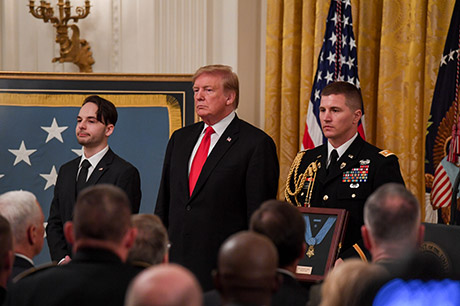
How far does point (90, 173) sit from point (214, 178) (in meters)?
0.87

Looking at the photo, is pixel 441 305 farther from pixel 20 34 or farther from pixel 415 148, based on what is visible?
pixel 20 34

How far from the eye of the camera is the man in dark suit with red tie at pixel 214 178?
4395mm

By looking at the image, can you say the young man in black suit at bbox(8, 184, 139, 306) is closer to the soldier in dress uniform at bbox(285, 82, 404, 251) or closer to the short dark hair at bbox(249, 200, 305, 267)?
the short dark hair at bbox(249, 200, 305, 267)

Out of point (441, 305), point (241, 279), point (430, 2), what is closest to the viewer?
point (441, 305)

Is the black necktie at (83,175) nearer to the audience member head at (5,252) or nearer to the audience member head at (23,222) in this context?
the audience member head at (23,222)

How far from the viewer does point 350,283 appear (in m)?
2.14

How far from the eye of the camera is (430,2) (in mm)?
5676

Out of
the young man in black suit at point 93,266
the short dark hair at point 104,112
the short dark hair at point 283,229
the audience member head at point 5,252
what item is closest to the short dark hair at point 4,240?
the audience member head at point 5,252

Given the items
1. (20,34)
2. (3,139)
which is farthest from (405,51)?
(20,34)

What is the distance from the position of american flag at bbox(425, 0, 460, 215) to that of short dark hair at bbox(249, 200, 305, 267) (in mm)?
2942

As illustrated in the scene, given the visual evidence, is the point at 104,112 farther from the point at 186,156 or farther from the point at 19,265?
the point at 19,265

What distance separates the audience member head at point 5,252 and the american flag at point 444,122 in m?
3.46

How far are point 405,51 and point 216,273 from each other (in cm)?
409

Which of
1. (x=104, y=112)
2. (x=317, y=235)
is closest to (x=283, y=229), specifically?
(x=317, y=235)
